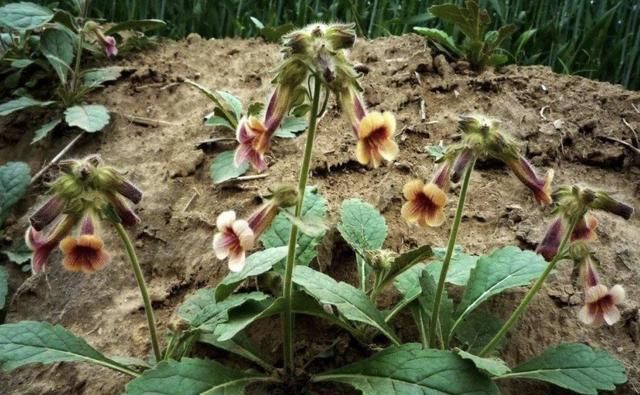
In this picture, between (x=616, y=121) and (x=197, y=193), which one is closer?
(x=197, y=193)

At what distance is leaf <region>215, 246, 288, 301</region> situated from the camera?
201 centimetres

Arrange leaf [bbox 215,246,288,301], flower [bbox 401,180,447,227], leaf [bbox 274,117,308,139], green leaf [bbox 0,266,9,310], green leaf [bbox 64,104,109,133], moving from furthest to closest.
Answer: green leaf [bbox 64,104,109,133] < leaf [bbox 274,117,308,139] < green leaf [bbox 0,266,9,310] < leaf [bbox 215,246,288,301] < flower [bbox 401,180,447,227]

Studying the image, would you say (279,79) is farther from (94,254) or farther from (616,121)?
(616,121)

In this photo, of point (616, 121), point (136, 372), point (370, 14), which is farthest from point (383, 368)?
point (370, 14)

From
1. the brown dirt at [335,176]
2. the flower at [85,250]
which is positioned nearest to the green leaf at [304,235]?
the brown dirt at [335,176]

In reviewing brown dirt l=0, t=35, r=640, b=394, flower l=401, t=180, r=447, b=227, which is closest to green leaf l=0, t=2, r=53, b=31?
brown dirt l=0, t=35, r=640, b=394

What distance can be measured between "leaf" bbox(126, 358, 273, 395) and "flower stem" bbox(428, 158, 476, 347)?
1.59ft

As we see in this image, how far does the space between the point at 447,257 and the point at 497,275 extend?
326mm

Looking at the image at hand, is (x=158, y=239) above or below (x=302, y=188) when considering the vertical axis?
below

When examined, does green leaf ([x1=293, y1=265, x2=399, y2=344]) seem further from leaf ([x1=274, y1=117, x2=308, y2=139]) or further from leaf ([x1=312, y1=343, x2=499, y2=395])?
leaf ([x1=274, y1=117, x2=308, y2=139])

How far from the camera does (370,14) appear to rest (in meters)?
4.50

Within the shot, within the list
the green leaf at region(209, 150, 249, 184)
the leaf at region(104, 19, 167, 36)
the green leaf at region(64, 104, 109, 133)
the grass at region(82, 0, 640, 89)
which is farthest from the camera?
the grass at region(82, 0, 640, 89)

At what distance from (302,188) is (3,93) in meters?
2.22

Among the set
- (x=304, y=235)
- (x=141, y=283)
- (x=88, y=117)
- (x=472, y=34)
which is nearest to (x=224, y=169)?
(x=304, y=235)
